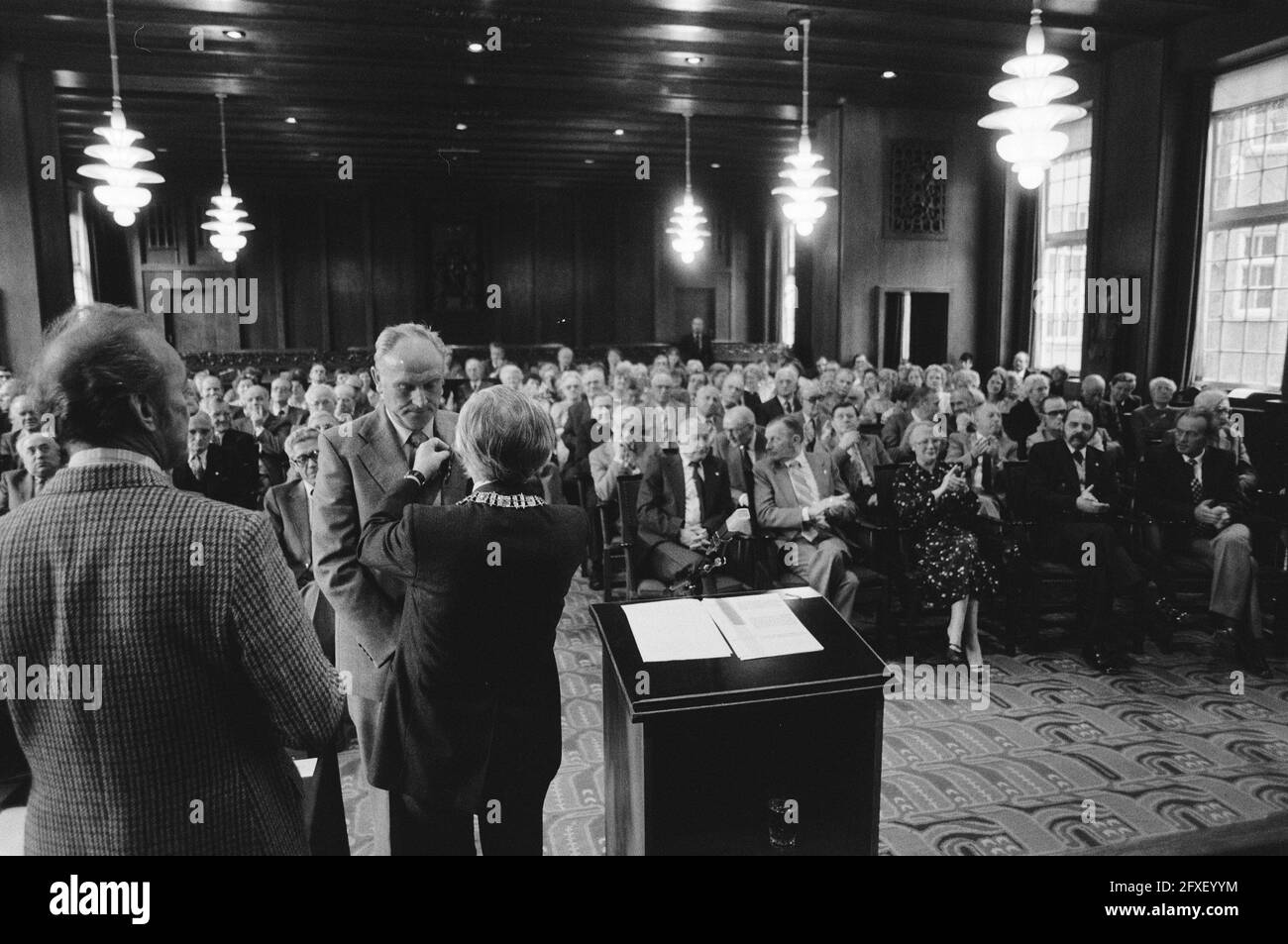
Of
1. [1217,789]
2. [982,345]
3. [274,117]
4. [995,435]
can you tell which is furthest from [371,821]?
[274,117]

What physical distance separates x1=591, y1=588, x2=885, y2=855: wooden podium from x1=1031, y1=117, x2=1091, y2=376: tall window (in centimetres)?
1033

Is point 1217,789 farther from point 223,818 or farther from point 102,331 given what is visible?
point 102,331

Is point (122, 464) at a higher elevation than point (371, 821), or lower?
higher

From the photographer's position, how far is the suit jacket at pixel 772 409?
331 inches

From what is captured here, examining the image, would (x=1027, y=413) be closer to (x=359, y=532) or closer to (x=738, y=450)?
(x=738, y=450)

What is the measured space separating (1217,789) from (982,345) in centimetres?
928

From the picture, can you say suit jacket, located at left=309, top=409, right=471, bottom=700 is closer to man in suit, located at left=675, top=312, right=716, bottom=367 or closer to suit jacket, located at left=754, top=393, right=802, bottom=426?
suit jacket, located at left=754, top=393, right=802, bottom=426

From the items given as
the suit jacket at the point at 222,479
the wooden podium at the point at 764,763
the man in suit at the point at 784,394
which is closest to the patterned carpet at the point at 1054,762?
the wooden podium at the point at 764,763

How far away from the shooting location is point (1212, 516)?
5.00m

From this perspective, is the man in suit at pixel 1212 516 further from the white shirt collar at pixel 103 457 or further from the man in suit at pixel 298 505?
the white shirt collar at pixel 103 457

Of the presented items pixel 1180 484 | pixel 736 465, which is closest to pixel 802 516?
pixel 736 465

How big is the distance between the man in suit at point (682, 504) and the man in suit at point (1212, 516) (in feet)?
8.60

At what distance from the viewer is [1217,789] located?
140 inches
